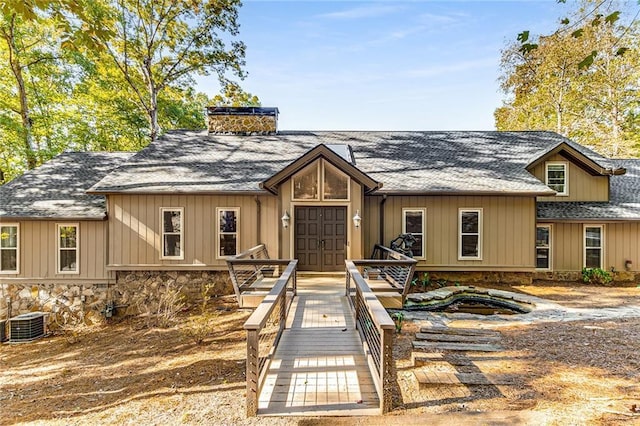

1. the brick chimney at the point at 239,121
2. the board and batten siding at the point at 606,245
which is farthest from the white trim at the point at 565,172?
the brick chimney at the point at 239,121

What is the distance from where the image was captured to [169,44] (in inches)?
751

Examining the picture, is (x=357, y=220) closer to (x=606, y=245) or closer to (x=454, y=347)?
(x=454, y=347)

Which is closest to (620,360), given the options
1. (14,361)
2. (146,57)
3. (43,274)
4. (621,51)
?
(621,51)

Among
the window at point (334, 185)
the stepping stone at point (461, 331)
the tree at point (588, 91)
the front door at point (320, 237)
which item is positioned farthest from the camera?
the tree at point (588, 91)

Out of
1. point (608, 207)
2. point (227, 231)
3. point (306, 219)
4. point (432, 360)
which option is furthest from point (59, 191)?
point (608, 207)

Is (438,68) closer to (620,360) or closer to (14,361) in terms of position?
(620,360)

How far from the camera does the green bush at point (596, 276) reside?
11359mm

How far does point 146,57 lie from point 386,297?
19073 mm

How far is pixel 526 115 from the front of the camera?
79.6ft

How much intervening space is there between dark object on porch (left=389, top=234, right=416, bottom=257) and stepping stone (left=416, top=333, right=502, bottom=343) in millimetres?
3461

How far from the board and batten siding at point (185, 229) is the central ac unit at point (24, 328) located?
2413mm

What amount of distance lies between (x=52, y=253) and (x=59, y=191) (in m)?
2.26

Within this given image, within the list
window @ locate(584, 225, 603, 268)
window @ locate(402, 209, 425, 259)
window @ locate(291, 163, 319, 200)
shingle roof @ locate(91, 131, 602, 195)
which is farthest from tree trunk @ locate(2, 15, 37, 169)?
window @ locate(584, 225, 603, 268)

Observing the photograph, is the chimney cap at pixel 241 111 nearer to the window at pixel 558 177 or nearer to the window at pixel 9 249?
the window at pixel 9 249
